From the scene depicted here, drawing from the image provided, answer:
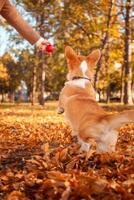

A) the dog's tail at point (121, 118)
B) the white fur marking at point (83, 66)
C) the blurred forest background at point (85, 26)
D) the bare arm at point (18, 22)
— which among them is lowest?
the dog's tail at point (121, 118)

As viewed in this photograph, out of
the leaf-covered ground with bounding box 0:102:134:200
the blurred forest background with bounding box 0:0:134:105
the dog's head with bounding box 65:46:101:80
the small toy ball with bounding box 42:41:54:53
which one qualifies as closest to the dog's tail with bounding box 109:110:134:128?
the leaf-covered ground with bounding box 0:102:134:200

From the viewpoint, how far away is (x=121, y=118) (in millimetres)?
5082

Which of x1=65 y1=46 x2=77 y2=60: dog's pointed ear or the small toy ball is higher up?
the small toy ball

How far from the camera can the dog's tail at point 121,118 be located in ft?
16.6

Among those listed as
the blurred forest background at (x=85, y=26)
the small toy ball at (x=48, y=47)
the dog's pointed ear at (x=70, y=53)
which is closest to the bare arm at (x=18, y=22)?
the small toy ball at (x=48, y=47)

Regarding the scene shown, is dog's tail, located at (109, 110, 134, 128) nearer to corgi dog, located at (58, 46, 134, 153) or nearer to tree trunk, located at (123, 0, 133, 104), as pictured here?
corgi dog, located at (58, 46, 134, 153)

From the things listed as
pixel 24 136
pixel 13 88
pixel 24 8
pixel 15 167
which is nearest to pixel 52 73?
pixel 13 88

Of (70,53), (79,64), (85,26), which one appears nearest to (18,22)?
(70,53)

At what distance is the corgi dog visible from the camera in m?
5.18

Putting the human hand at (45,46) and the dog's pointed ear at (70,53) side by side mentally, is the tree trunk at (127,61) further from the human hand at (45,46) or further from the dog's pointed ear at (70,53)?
the dog's pointed ear at (70,53)

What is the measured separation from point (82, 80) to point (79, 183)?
2.39 m

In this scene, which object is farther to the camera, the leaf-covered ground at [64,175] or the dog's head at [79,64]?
the dog's head at [79,64]

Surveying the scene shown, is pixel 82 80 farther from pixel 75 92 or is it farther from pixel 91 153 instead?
pixel 91 153

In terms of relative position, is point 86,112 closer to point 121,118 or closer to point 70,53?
point 121,118
